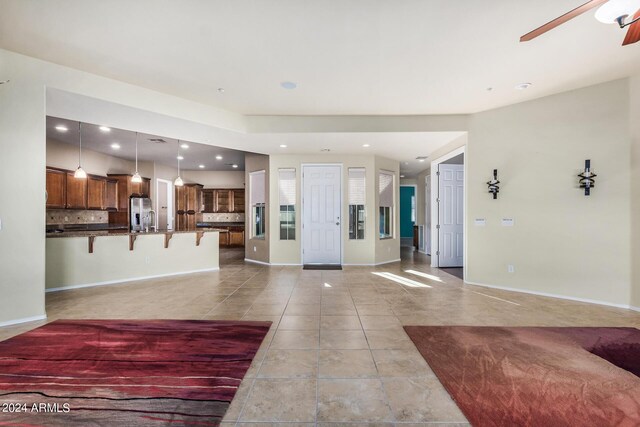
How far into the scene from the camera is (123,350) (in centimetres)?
261

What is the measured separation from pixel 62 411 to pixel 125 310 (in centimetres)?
215

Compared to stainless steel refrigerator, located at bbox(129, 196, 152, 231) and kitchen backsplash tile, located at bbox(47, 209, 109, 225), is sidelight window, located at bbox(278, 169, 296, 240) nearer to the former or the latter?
stainless steel refrigerator, located at bbox(129, 196, 152, 231)

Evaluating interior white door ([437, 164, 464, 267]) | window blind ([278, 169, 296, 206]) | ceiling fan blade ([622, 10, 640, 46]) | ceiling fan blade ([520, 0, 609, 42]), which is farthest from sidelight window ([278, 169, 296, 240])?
ceiling fan blade ([622, 10, 640, 46])

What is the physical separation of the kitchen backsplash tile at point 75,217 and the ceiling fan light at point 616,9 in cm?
906

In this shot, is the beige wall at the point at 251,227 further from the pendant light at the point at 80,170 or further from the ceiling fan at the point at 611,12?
the ceiling fan at the point at 611,12

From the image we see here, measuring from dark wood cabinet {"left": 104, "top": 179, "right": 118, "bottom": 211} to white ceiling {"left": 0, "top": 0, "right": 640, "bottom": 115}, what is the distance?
16.0 ft

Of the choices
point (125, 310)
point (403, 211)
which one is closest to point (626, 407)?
point (125, 310)

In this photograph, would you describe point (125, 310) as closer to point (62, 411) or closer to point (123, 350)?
point (123, 350)

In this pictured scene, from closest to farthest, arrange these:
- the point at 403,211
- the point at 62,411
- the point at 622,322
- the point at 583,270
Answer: the point at 62,411, the point at 622,322, the point at 583,270, the point at 403,211

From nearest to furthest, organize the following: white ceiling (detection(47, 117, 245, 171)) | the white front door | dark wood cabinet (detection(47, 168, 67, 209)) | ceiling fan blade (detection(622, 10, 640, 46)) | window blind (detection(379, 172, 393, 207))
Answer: ceiling fan blade (detection(622, 10, 640, 46)), white ceiling (detection(47, 117, 245, 171)), dark wood cabinet (detection(47, 168, 67, 209)), the white front door, window blind (detection(379, 172, 393, 207))

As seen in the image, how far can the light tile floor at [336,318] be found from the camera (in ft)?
6.07

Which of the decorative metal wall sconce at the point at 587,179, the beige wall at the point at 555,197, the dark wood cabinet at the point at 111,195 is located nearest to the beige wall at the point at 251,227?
the dark wood cabinet at the point at 111,195

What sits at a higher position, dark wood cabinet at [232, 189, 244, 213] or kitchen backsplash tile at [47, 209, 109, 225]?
dark wood cabinet at [232, 189, 244, 213]

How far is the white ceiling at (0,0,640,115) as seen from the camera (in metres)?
2.54
